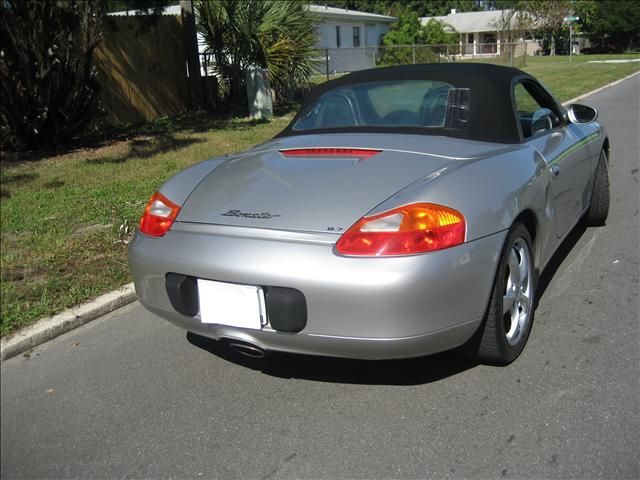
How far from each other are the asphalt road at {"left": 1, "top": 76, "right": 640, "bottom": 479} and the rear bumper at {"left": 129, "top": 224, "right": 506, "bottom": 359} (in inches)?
14.3

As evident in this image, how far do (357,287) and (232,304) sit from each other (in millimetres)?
584

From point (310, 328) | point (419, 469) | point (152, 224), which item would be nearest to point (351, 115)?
point (152, 224)

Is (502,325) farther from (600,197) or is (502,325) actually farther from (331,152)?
(600,197)

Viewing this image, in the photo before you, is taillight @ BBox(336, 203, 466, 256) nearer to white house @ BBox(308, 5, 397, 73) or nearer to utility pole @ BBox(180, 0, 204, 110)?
utility pole @ BBox(180, 0, 204, 110)

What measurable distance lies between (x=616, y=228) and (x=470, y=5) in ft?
303

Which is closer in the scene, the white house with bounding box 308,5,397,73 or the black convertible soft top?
the black convertible soft top

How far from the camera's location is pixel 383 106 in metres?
4.09

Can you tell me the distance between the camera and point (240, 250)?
2.74m

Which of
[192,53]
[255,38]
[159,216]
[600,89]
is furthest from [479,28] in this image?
[159,216]

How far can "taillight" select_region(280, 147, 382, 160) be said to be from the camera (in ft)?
10.8

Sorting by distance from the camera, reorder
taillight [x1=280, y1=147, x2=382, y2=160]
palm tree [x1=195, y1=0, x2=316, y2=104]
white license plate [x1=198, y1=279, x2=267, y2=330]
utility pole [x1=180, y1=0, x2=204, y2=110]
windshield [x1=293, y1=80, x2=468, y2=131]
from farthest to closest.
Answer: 1. palm tree [x1=195, y1=0, x2=316, y2=104]
2. utility pole [x1=180, y1=0, x2=204, y2=110]
3. windshield [x1=293, y1=80, x2=468, y2=131]
4. taillight [x1=280, y1=147, x2=382, y2=160]
5. white license plate [x1=198, y1=279, x2=267, y2=330]

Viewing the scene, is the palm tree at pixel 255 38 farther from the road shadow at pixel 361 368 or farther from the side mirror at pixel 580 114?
the road shadow at pixel 361 368

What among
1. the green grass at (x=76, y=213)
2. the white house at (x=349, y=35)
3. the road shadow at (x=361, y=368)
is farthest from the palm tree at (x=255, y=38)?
the white house at (x=349, y=35)

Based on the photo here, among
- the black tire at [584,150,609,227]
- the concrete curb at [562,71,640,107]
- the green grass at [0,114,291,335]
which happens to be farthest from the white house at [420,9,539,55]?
the black tire at [584,150,609,227]
